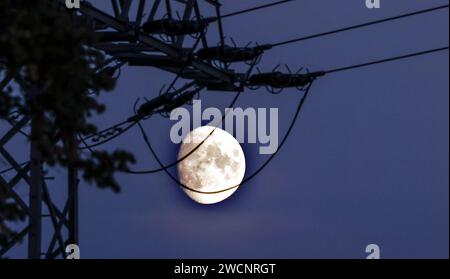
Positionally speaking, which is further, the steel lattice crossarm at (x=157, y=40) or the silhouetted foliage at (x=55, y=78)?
the steel lattice crossarm at (x=157, y=40)

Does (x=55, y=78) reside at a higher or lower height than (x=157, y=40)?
lower

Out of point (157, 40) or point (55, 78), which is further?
point (157, 40)

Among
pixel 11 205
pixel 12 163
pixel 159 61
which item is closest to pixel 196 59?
pixel 159 61

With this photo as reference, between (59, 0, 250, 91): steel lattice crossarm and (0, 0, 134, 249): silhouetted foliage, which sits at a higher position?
(59, 0, 250, 91): steel lattice crossarm

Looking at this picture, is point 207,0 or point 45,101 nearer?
point 45,101

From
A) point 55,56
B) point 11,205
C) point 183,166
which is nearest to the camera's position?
point 55,56

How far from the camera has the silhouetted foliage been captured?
951 cm

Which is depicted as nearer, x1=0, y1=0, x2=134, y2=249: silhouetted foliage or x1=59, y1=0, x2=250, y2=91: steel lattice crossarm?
x1=0, y1=0, x2=134, y2=249: silhouetted foliage

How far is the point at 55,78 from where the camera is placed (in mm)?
9555

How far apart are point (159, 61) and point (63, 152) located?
10.1m

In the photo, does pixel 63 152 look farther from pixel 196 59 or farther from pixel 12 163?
pixel 196 59

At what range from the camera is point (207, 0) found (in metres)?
19.6

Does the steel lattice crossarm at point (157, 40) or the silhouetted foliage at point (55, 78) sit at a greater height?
the steel lattice crossarm at point (157, 40)

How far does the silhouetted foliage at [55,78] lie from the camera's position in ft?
31.2
